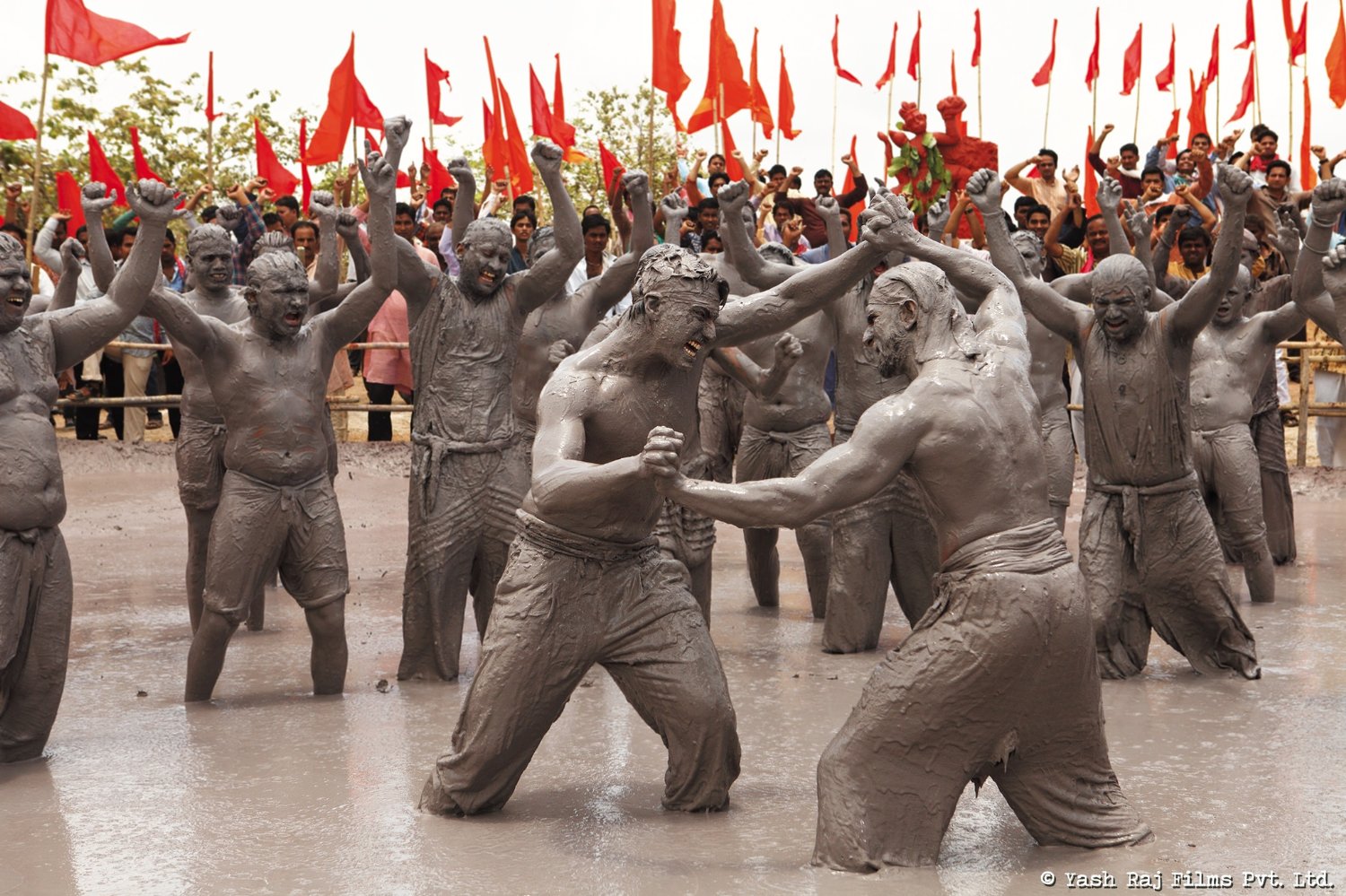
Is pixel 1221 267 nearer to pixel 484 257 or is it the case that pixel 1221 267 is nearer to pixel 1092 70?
pixel 484 257

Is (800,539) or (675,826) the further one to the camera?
(800,539)

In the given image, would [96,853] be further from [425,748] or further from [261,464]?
[261,464]

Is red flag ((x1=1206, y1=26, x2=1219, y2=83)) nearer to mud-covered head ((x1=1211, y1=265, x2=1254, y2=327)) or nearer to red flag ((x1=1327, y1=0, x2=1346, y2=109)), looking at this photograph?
red flag ((x1=1327, y1=0, x2=1346, y2=109))

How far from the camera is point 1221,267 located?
281 inches

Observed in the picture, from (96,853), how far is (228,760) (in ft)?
3.75

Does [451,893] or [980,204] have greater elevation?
[980,204]

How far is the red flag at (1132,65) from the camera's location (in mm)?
18609

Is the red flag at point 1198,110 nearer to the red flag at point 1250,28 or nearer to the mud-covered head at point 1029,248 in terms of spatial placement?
the red flag at point 1250,28

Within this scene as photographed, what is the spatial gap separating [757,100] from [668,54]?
5.63 feet

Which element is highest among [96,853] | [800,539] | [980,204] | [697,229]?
[697,229]

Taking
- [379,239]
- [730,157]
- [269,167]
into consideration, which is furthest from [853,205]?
[379,239]

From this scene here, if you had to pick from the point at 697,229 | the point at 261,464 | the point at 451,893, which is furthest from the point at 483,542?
the point at 697,229

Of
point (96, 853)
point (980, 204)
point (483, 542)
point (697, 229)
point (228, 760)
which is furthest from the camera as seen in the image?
point (697, 229)

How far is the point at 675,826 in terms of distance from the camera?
525 cm
